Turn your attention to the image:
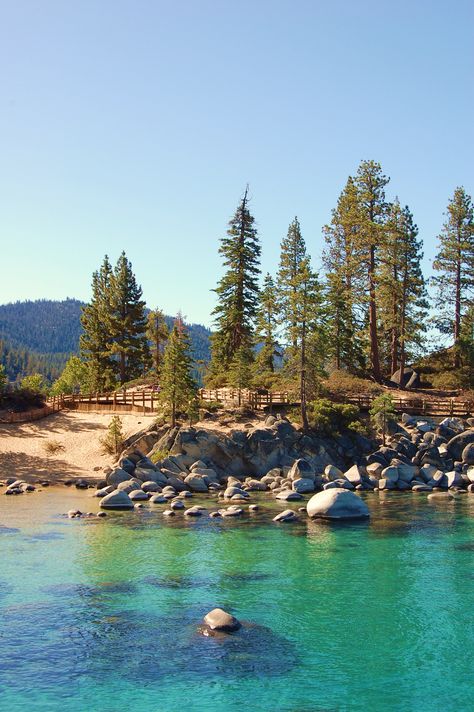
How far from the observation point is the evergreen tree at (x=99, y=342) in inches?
2726

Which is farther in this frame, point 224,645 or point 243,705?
point 224,645

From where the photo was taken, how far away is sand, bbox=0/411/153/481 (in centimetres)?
4328

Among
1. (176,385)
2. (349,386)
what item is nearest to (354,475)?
(349,386)

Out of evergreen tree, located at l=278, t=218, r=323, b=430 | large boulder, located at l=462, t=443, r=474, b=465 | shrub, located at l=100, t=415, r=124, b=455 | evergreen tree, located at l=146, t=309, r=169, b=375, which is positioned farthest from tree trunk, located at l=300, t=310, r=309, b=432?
evergreen tree, located at l=146, t=309, r=169, b=375

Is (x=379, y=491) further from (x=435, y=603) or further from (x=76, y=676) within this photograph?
(x=76, y=676)

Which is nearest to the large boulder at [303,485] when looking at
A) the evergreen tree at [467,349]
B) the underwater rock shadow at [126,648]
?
the underwater rock shadow at [126,648]

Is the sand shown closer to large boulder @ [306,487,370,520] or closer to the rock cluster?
the rock cluster

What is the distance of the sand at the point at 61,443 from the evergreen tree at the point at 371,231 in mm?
22104

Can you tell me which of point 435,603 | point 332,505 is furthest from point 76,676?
point 332,505

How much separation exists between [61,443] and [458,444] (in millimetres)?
28801

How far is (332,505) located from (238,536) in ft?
19.2

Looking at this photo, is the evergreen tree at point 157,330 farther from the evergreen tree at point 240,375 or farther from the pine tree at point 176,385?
the pine tree at point 176,385

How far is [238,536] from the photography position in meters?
26.4

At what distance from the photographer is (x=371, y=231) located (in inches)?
2244
